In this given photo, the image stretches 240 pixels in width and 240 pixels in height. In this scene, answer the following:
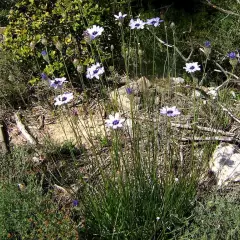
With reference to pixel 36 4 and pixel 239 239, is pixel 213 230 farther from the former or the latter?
pixel 36 4

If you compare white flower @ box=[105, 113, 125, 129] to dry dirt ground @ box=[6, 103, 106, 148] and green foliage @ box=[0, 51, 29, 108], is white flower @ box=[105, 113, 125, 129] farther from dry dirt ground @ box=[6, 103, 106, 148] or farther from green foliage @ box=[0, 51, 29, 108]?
green foliage @ box=[0, 51, 29, 108]

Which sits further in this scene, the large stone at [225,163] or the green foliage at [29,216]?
the large stone at [225,163]

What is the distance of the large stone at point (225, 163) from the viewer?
3316mm

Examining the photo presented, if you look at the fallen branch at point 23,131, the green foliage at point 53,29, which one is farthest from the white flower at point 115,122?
the green foliage at point 53,29

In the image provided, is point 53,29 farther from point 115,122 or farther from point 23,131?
point 115,122

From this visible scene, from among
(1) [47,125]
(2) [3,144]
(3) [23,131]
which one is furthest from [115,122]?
(1) [47,125]

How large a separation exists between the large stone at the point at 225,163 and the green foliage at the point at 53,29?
1460 mm

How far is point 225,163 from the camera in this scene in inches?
134

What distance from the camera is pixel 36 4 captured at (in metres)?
4.59

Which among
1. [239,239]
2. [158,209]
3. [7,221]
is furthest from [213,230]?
[7,221]

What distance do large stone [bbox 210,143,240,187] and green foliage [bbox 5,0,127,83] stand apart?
146cm

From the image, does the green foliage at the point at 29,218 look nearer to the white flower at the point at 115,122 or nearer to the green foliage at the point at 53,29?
the white flower at the point at 115,122

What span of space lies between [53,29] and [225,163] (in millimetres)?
2088

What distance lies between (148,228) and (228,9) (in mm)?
3527
